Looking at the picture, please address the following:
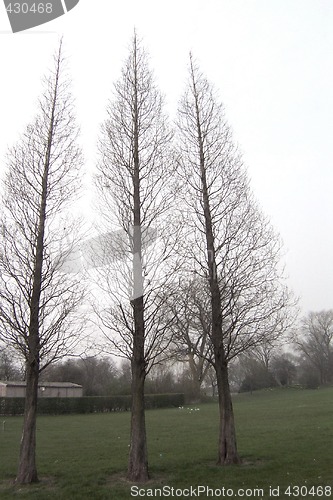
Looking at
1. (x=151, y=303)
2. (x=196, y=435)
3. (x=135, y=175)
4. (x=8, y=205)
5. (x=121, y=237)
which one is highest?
(x=135, y=175)

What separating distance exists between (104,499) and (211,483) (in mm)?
2169

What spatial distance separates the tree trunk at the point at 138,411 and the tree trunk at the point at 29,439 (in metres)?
2.08

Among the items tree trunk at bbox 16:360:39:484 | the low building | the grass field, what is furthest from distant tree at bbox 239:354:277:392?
tree trunk at bbox 16:360:39:484

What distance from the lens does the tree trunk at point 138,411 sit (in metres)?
8.76

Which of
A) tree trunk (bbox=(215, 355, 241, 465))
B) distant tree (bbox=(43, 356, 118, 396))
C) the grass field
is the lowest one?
the grass field

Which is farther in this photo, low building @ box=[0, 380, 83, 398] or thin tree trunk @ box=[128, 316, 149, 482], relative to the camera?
low building @ box=[0, 380, 83, 398]

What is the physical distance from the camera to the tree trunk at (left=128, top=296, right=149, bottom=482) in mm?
8758

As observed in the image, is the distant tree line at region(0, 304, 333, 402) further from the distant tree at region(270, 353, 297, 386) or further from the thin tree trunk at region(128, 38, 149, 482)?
the thin tree trunk at region(128, 38, 149, 482)

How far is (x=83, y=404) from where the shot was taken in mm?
39000

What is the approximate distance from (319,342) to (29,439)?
235 ft

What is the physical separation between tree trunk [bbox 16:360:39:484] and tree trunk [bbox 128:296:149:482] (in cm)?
208

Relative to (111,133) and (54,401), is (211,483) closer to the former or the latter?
(111,133)

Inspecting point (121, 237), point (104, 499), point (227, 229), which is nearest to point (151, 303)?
point (121, 237)

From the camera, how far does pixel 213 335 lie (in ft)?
35.3
